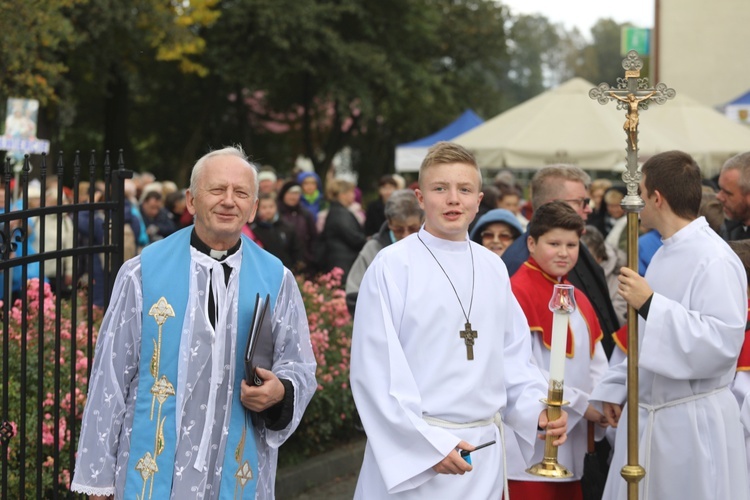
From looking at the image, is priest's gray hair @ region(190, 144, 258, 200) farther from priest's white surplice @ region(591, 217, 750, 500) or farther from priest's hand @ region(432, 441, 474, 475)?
priest's white surplice @ region(591, 217, 750, 500)

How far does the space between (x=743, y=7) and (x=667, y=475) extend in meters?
36.6

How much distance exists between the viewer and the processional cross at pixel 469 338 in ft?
13.9

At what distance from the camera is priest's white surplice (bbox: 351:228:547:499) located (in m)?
4.09

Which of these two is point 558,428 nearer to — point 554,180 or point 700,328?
point 700,328

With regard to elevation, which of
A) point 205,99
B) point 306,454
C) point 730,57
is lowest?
point 306,454

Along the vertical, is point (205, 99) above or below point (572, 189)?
above

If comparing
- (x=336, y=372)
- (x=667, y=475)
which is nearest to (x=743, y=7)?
(x=336, y=372)

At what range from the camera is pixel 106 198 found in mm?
5453

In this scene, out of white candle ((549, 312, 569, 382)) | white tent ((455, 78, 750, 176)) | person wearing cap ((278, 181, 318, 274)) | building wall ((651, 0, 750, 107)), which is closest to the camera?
white candle ((549, 312, 569, 382))

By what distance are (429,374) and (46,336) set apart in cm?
329

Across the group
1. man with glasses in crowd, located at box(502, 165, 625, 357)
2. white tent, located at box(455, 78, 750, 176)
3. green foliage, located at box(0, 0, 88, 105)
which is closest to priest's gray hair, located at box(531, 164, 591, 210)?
man with glasses in crowd, located at box(502, 165, 625, 357)

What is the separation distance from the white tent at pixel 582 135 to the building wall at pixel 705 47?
67.2 feet

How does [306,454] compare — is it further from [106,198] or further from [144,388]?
[144,388]

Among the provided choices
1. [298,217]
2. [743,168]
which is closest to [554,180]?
[743,168]
